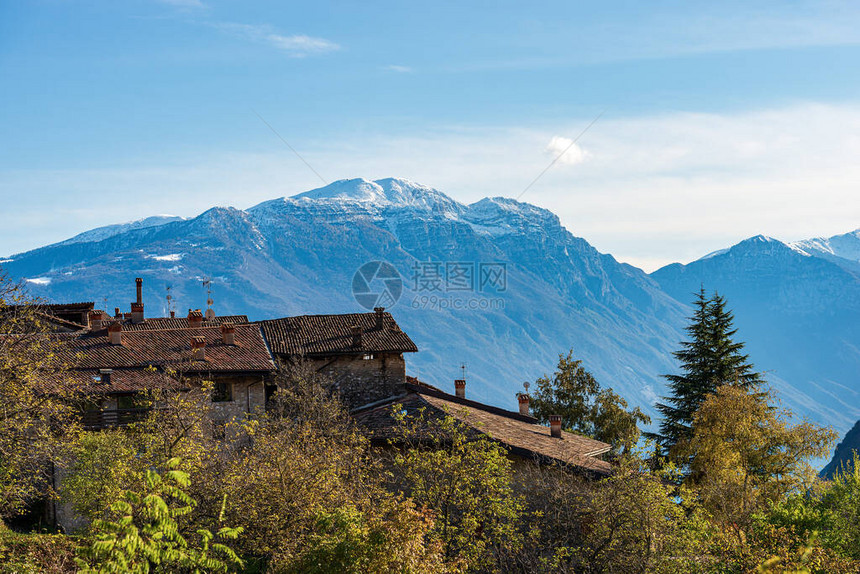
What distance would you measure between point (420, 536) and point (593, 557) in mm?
8207

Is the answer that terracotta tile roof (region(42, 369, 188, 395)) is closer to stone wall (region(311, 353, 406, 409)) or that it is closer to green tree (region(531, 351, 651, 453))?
stone wall (region(311, 353, 406, 409))

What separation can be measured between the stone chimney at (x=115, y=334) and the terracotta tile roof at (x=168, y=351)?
278 mm

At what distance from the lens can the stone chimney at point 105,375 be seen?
138ft

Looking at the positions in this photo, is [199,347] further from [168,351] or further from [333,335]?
[333,335]

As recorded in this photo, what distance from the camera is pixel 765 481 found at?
129 feet

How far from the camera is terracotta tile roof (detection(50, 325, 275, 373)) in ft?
144

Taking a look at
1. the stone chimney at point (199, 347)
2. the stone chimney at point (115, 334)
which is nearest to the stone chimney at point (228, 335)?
the stone chimney at point (199, 347)

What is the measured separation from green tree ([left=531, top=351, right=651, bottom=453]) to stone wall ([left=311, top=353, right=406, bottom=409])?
44.1 ft

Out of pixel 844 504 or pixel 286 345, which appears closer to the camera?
pixel 844 504

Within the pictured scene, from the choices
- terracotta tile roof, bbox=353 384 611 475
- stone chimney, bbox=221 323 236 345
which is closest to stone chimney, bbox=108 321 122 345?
stone chimney, bbox=221 323 236 345

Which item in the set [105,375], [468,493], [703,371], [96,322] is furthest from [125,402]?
[703,371]

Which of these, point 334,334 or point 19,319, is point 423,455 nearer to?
point 19,319

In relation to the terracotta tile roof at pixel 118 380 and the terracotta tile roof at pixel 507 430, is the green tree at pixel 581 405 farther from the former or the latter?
the terracotta tile roof at pixel 118 380

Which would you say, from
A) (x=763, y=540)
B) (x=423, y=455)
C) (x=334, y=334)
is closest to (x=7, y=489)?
(x=423, y=455)
